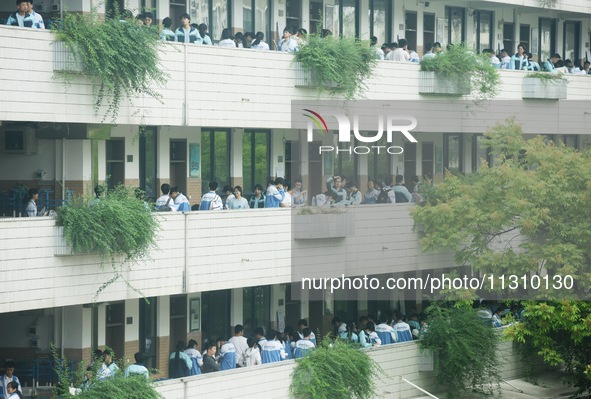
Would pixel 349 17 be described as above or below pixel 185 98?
above

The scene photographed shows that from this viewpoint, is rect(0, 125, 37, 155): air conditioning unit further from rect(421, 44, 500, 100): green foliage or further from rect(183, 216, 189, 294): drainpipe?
rect(421, 44, 500, 100): green foliage

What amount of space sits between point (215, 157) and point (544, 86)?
10524 mm

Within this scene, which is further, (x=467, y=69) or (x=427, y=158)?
(x=427, y=158)

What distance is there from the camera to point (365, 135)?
40562mm

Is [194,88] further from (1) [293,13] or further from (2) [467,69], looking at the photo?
(2) [467,69]

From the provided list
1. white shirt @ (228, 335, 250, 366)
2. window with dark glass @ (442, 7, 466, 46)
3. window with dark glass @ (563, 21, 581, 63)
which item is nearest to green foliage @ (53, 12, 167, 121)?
white shirt @ (228, 335, 250, 366)

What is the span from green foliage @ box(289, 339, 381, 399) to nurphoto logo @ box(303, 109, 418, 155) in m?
4.85

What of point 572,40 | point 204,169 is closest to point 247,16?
point 204,169

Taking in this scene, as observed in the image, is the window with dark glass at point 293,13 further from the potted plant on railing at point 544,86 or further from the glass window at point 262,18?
the potted plant on railing at point 544,86

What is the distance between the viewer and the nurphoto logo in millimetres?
36862

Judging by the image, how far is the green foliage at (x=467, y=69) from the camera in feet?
129

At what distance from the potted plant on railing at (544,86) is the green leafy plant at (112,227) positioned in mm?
14705

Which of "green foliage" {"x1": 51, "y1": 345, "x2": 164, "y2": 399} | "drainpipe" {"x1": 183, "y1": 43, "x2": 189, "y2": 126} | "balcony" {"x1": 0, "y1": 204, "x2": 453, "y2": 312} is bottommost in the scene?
"green foliage" {"x1": 51, "y1": 345, "x2": 164, "y2": 399}

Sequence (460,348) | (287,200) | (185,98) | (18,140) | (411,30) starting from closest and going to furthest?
(18,140), (185,98), (287,200), (460,348), (411,30)
